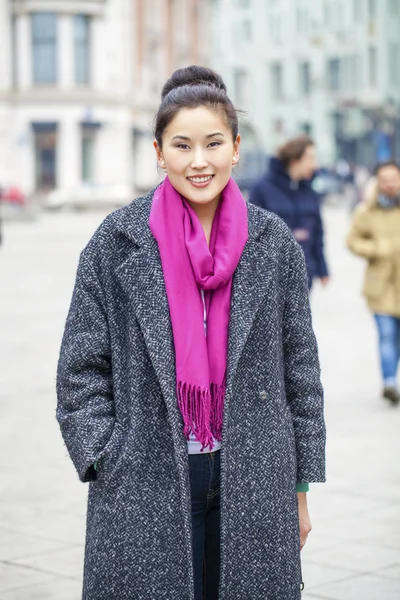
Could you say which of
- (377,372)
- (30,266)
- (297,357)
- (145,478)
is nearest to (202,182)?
(297,357)

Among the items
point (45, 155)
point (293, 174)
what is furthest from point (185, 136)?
point (45, 155)

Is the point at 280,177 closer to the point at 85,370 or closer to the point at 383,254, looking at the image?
the point at 383,254

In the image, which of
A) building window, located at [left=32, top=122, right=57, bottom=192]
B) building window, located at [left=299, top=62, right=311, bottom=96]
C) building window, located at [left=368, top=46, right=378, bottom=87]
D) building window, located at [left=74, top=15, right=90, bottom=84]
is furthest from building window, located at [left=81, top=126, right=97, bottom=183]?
building window, located at [left=299, top=62, right=311, bottom=96]

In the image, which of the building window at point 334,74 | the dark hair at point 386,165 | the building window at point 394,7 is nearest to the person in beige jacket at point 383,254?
the dark hair at point 386,165

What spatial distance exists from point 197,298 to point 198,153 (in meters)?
0.34

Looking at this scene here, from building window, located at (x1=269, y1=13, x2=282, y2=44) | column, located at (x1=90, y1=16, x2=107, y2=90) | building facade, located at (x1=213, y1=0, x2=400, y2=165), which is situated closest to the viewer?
column, located at (x1=90, y1=16, x2=107, y2=90)

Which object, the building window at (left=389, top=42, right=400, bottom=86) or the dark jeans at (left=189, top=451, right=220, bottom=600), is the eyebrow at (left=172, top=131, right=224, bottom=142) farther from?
the building window at (left=389, top=42, right=400, bottom=86)

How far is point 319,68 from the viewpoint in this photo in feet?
255

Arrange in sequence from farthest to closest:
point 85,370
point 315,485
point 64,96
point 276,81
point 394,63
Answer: point 276,81
point 394,63
point 64,96
point 315,485
point 85,370

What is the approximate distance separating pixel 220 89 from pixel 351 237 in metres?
6.39

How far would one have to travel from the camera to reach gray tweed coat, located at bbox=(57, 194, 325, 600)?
3.25 metres

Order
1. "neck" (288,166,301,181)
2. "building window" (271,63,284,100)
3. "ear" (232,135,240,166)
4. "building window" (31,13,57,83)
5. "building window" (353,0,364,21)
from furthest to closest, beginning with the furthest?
"building window" (271,63,284,100) < "building window" (353,0,364,21) < "building window" (31,13,57,83) < "neck" (288,166,301,181) < "ear" (232,135,240,166)

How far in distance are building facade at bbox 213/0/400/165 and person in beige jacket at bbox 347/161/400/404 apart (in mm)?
56325

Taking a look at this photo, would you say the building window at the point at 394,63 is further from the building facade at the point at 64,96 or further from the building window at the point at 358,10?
the building facade at the point at 64,96
